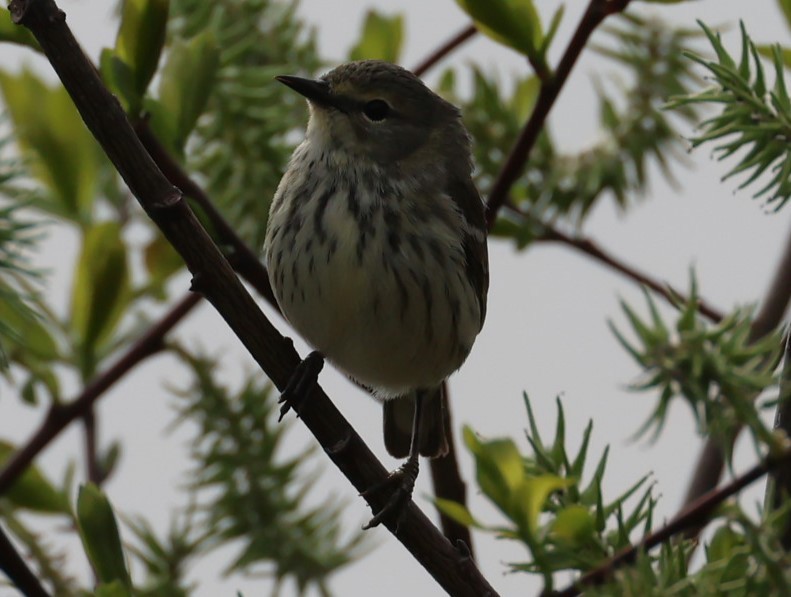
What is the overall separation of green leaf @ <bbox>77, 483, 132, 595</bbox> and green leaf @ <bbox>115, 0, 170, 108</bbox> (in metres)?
0.58

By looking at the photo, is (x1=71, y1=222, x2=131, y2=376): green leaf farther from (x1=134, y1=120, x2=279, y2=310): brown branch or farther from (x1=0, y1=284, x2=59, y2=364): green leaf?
(x1=134, y1=120, x2=279, y2=310): brown branch

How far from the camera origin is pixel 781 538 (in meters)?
1.02

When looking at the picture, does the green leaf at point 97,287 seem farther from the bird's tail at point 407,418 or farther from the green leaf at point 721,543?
the green leaf at point 721,543

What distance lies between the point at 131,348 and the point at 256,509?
0.36 m

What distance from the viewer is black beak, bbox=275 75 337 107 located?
241cm

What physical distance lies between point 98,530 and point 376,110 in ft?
5.46

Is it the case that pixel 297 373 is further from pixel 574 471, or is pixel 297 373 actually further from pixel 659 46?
pixel 659 46

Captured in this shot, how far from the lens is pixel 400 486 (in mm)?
2041

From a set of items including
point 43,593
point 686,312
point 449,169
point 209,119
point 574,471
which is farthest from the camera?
point 449,169

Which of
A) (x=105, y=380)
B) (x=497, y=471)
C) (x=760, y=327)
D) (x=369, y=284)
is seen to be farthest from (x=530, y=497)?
(x=369, y=284)

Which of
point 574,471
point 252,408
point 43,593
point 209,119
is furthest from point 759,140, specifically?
point 209,119

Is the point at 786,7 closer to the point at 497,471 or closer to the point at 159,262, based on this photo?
the point at 497,471

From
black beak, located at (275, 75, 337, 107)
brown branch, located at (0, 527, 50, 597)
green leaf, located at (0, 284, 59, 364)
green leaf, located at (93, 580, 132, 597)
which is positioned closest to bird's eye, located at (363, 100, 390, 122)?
black beak, located at (275, 75, 337, 107)

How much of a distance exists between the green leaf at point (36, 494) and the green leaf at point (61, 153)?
519 mm
